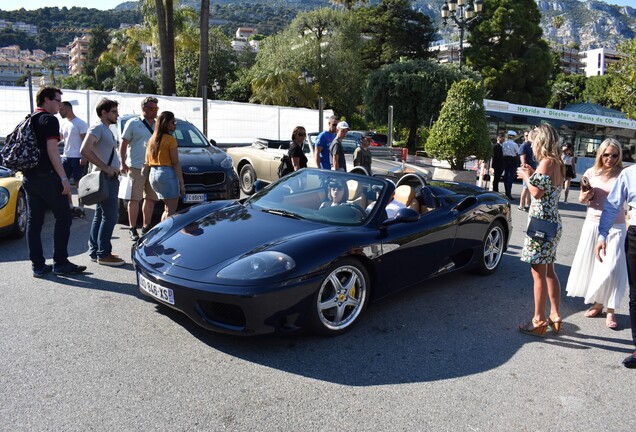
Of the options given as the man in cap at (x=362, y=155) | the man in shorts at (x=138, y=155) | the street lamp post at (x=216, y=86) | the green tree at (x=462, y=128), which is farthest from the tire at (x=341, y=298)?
the street lamp post at (x=216, y=86)

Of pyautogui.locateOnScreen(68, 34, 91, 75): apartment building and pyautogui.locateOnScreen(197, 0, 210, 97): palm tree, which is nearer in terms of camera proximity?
pyautogui.locateOnScreen(197, 0, 210, 97): palm tree

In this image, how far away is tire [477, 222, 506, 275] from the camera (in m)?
6.12

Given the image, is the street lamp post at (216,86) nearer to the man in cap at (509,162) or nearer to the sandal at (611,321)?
the man in cap at (509,162)

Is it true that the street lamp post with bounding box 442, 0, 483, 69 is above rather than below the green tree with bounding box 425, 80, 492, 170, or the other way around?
above

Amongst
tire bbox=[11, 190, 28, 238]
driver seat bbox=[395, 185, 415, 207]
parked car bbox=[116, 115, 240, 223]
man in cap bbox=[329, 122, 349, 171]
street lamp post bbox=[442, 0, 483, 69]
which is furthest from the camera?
street lamp post bbox=[442, 0, 483, 69]

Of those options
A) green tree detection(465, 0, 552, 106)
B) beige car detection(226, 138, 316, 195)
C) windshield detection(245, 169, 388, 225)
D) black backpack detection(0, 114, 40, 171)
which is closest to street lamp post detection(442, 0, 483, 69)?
beige car detection(226, 138, 316, 195)

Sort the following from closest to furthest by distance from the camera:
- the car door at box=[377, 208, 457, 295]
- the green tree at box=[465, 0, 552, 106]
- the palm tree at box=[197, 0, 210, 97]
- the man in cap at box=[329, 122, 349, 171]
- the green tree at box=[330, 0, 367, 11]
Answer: the car door at box=[377, 208, 457, 295], the man in cap at box=[329, 122, 349, 171], the palm tree at box=[197, 0, 210, 97], the green tree at box=[465, 0, 552, 106], the green tree at box=[330, 0, 367, 11]

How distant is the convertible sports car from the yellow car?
118 inches

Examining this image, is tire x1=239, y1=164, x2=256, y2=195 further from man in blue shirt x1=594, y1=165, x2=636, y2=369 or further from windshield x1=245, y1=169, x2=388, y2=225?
man in blue shirt x1=594, y1=165, x2=636, y2=369

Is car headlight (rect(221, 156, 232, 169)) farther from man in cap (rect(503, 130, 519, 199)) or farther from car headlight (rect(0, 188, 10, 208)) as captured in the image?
man in cap (rect(503, 130, 519, 199))

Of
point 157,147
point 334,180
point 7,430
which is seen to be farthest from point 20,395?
point 157,147

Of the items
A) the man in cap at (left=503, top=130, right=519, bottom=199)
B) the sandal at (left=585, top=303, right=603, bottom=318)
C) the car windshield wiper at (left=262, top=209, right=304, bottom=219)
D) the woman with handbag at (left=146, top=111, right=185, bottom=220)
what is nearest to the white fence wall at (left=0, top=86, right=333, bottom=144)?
the man in cap at (left=503, top=130, right=519, bottom=199)

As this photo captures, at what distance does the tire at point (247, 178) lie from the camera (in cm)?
1233

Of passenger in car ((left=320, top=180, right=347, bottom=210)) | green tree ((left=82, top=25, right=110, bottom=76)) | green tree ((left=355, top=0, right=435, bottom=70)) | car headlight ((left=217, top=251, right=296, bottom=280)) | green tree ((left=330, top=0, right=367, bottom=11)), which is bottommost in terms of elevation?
car headlight ((left=217, top=251, right=296, bottom=280))
